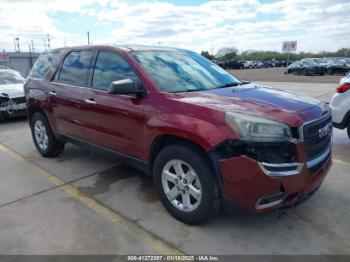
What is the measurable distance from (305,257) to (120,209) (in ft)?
6.61

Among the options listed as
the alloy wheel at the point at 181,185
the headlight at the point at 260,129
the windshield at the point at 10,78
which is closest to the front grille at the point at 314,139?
the headlight at the point at 260,129

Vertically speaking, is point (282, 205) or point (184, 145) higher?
point (184, 145)

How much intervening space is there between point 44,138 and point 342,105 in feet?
17.0

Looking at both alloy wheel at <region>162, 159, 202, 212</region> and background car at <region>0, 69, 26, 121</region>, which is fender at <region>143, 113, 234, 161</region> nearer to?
alloy wheel at <region>162, 159, 202, 212</region>

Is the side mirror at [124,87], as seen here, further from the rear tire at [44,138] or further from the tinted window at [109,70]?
the rear tire at [44,138]

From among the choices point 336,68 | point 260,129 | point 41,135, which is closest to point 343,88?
point 260,129

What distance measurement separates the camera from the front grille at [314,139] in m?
3.07

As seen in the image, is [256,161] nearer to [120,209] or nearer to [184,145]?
[184,145]

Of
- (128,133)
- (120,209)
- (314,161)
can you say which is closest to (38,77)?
(128,133)

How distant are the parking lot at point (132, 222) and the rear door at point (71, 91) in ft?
2.43

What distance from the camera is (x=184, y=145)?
335cm

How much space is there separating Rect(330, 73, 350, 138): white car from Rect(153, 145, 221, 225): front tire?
3805mm

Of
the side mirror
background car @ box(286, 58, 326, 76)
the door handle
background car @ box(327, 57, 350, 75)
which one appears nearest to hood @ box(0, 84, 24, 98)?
the door handle

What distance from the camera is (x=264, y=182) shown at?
2887 millimetres
